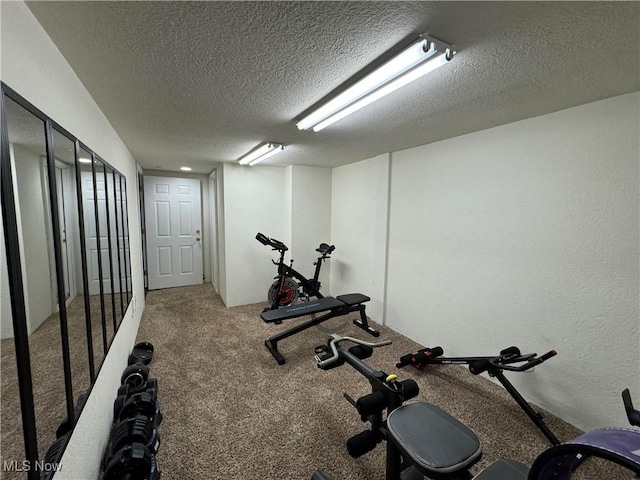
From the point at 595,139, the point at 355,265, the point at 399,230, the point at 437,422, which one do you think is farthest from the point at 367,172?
the point at 437,422

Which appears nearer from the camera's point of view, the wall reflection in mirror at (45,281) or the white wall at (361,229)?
the wall reflection in mirror at (45,281)

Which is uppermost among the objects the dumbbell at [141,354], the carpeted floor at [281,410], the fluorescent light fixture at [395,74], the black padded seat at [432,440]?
the fluorescent light fixture at [395,74]

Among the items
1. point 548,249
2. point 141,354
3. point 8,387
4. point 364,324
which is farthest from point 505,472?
point 141,354

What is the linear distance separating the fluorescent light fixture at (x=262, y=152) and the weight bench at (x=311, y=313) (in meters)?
1.77

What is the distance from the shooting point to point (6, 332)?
0.78m

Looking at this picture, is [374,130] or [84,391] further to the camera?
[374,130]

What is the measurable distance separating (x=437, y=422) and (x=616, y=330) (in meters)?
1.46

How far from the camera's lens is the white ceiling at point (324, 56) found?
994mm

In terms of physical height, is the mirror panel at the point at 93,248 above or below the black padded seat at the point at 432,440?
above

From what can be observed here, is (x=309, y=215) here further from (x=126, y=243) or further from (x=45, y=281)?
(x=45, y=281)

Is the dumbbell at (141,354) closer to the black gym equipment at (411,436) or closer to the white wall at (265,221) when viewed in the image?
the white wall at (265,221)

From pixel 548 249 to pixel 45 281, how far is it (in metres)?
2.89

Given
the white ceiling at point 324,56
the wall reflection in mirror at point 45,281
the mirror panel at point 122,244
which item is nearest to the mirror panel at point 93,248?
the wall reflection in mirror at point 45,281

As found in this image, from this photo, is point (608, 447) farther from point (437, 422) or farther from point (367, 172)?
point (367, 172)
